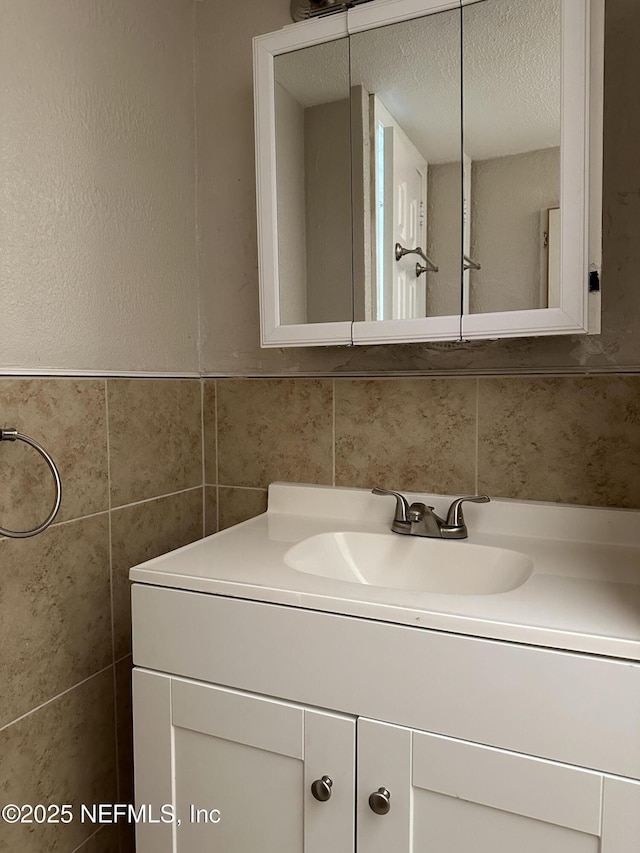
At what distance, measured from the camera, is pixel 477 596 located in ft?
3.04

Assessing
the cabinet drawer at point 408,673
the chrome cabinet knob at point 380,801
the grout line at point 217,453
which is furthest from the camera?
the grout line at point 217,453

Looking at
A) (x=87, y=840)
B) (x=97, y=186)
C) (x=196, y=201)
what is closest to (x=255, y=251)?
(x=196, y=201)

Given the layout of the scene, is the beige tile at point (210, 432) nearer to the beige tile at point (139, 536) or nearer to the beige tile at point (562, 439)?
the beige tile at point (139, 536)

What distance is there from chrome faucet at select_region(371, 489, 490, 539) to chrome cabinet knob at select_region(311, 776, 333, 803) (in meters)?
0.49

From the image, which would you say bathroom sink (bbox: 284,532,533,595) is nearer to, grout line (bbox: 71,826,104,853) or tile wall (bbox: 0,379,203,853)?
tile wall (bbox: 0,379,203,853)

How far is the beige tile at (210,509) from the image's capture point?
162 centimetres

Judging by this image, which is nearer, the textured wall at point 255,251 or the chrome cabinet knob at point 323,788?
the chrome cabinet knob at point 323,788

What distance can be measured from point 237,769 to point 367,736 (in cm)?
25

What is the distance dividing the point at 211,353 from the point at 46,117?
62cm

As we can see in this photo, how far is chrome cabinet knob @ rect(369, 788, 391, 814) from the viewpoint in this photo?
0.89m

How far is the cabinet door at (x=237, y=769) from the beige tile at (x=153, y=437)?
1.46 feet

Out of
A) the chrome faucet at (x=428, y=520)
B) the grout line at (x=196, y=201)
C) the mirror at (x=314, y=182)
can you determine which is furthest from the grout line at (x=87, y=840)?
the mirror at (x=314, y=182)

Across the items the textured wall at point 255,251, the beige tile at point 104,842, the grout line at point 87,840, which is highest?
the textured wall at point 255,251

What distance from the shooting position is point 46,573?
3.89 feet
